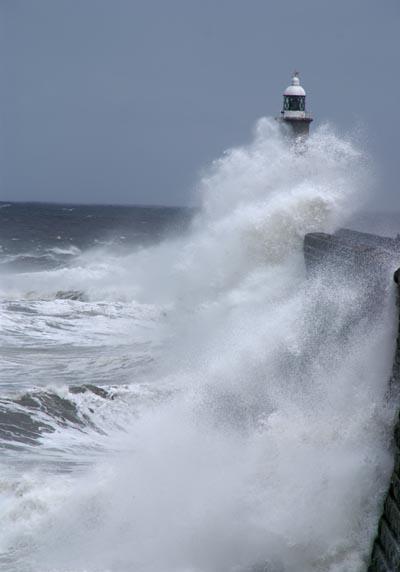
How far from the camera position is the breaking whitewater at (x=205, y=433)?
20.5 feet

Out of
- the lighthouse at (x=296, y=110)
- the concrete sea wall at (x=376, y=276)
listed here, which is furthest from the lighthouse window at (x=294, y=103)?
the concrete sea wall at (x=376, y=276)

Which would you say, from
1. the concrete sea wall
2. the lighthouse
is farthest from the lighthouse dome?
the concrete sea wall

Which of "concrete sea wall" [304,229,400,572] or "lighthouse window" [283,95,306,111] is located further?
"lighthouse window" [283,95,306,111]

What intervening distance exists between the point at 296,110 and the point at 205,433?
57.4 ft

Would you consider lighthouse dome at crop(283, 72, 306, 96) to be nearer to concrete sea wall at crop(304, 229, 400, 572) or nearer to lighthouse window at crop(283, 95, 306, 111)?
lighthouse window at crop(283, 95, 306, 111)

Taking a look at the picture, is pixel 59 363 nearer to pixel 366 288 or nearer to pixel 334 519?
pixel 366 288

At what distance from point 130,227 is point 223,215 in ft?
130

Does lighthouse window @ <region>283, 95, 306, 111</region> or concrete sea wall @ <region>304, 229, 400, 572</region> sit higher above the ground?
lighthouse window @ <region>283, 95, 306, 111</region>

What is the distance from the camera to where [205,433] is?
27.9 ft

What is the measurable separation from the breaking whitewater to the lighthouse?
24.9 feet

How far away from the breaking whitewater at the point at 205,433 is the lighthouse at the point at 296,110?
758 centimetres

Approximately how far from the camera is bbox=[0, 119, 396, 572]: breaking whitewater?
625 cm

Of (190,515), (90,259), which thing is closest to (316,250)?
(190,515)

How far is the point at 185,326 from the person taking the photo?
52.2 ft
